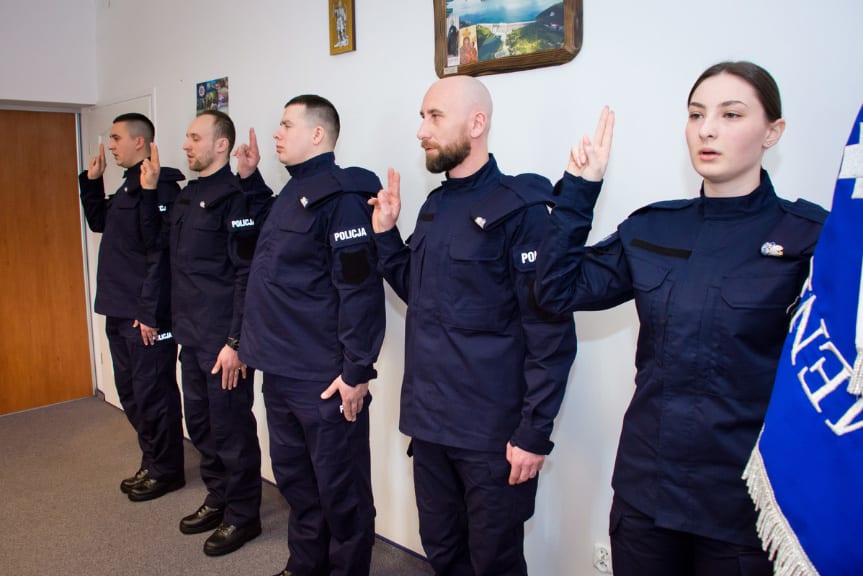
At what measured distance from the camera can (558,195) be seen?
4.53 feet

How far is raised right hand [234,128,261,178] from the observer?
246cm

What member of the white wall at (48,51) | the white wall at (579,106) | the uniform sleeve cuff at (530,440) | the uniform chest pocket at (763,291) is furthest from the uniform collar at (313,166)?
the white wall at (48,51)

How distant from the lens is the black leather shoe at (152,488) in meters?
2.93

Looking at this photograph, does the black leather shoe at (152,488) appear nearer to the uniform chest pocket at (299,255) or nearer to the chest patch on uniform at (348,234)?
the uniform chest pocket at (299,255)

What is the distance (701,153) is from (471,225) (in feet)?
2.10

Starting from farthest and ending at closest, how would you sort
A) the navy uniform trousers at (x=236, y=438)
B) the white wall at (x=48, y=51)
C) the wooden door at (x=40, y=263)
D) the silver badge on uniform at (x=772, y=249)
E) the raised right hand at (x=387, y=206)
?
the wooden door at (x=40, y=263) → the white wall at (x=48, y=51) → the navy uniform trousers at (x=236, y=438) → the raised right hand at (x=387, y=206) → the silver badge on uniform at (x=772, y=249)

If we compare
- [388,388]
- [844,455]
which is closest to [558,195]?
[844,455]

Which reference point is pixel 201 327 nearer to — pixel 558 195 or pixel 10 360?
pixel 558 195

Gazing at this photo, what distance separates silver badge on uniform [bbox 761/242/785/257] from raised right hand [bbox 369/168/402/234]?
1.00 m

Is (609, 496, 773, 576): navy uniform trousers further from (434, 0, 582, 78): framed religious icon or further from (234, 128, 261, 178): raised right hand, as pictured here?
(234, 128, 261, 178): raised right hand

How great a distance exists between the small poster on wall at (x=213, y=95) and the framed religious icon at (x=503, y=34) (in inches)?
55.6

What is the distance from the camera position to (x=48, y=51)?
388 centimetres

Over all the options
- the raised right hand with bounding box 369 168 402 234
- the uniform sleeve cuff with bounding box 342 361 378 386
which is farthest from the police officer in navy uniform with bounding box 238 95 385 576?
the raised right hand with bounding box 369 168 402 234

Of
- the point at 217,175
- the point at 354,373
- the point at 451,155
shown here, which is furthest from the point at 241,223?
the point at 451,155
